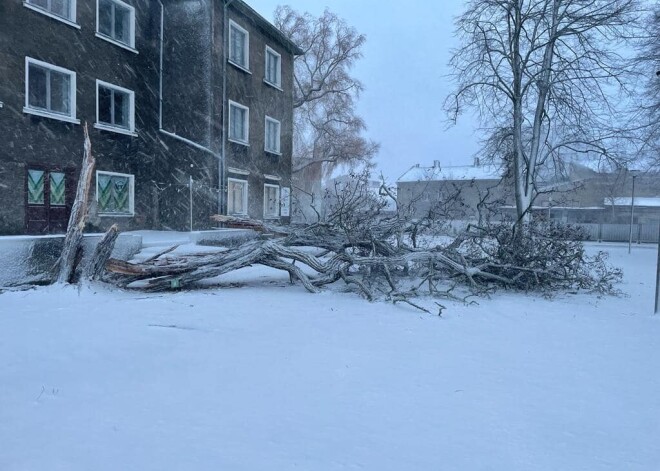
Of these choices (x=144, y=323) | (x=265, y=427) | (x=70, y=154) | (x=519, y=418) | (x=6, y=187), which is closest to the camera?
(x=265, y=427)

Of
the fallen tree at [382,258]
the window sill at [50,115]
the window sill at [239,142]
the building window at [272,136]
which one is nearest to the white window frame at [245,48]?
the building window at [272,136]

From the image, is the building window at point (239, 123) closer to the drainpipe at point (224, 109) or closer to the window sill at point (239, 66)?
the drainpipe at point (224, 109)

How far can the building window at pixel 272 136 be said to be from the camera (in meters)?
21.2

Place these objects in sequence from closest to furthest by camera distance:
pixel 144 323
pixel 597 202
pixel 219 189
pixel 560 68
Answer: pixel 144 323 < pixel 560 68 < pixel 219 189 < pixel 597 202

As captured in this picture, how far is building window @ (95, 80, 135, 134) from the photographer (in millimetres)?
14891

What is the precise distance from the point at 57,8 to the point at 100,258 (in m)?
8.90

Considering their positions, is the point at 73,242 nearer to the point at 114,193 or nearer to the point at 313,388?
the point at 313,388

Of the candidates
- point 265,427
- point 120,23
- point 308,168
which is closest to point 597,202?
point 308,168

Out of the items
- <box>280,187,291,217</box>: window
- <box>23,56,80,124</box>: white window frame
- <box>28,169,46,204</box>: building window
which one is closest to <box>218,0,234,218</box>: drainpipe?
<box>280,187,291,217</box>: window

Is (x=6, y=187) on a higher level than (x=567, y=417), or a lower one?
higher

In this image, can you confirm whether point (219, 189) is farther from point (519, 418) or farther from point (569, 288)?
point (519, 418)

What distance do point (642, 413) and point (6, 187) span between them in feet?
44.1

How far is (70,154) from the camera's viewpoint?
549 inches

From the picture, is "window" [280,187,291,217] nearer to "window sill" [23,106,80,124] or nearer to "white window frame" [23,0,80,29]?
"window sill" [23,106,80,124]
